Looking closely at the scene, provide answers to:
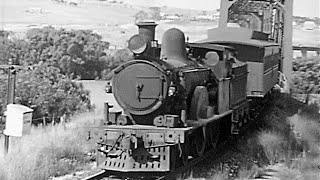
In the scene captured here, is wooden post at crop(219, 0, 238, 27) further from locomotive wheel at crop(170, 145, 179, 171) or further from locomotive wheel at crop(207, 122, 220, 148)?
locomotive wheel at crop(170, 145, 179, 171)

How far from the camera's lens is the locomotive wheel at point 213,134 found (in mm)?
11133

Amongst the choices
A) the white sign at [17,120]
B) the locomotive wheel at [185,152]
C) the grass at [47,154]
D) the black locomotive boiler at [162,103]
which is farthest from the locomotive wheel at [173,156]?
the white sign at [17,120]

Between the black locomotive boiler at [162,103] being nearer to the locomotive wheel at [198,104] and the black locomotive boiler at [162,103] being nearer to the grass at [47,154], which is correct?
→ the locomotive wheel at [198,104]

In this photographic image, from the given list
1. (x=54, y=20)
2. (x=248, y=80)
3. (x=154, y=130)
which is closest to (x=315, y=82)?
(x=248, y=80)

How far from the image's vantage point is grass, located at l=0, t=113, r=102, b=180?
8.75 m

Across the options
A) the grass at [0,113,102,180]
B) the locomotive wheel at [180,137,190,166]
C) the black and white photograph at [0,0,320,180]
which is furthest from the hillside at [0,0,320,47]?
the locomotive wheel at [180,137,190,166]

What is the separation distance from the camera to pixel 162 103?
8969 millimetres

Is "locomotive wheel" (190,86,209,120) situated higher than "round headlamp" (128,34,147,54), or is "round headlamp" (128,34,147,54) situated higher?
"round headlamp" (128,34,147,54)

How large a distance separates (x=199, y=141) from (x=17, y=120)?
3655mm

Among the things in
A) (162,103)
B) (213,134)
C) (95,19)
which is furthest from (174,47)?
(95,19)

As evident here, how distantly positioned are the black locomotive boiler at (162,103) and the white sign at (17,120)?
133cm

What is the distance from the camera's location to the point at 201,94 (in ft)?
32.2

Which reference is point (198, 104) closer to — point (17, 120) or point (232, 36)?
point (17, 120)

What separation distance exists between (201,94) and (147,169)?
1901 mm
